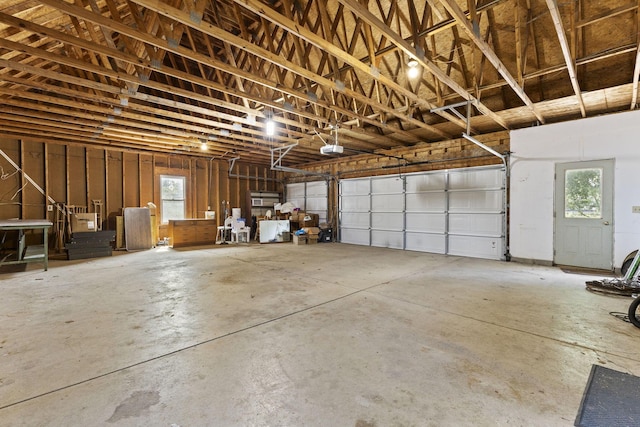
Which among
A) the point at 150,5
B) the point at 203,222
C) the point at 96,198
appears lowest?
the point at 203,222

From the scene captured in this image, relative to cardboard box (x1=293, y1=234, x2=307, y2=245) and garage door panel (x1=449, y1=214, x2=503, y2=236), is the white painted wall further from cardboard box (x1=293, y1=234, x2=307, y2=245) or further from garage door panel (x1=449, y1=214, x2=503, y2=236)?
cardboard box (x1=293, y1=234, x2=307, y2=245)

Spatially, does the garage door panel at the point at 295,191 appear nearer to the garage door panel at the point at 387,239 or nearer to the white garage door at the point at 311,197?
the white garage door at the point at 311,197

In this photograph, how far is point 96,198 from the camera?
335 inches

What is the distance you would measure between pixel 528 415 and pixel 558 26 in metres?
3.67

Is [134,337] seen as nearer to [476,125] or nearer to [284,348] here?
[284,348]

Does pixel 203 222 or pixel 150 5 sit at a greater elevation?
pixel 150 5

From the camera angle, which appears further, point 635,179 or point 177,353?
point 635,179

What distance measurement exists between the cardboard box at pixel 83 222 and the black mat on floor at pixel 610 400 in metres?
10.2

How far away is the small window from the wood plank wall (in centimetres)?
18

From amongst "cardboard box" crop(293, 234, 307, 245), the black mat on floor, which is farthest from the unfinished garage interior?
"cardboard box" crop(293, 234, 307, 245)

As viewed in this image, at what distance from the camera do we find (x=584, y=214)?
5.66 meters

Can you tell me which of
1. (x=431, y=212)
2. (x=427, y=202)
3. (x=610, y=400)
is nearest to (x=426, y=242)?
(x=431, y=212)

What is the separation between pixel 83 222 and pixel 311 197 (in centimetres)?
748

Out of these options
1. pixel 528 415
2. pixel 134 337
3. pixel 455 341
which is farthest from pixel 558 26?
pixel 134 337
